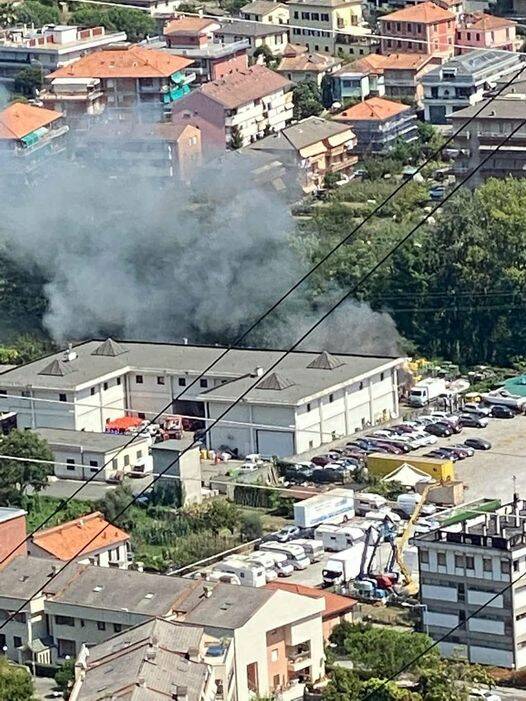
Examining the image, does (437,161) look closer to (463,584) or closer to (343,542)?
(343,542)

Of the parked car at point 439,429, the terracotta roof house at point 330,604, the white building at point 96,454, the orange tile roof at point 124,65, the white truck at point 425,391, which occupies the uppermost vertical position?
the orange tile roof at point 124,65


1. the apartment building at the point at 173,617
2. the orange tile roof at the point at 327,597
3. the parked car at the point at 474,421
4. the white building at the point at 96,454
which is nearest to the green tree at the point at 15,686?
the apartment building at the point at 173,617

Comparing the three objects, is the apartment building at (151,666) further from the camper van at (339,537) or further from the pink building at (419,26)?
the pink building at (419,26)

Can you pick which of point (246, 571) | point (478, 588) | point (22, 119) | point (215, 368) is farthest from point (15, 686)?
point (22, 119)

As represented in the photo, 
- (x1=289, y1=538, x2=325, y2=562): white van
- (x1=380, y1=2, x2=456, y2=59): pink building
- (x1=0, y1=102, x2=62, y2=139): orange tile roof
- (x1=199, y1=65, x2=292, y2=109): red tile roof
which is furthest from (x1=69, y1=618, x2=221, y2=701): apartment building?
(x1=380, y1=2, x2=456, y2=59): pink building

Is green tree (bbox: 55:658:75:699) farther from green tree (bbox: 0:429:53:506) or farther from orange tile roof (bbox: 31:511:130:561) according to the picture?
green tree (bbox: 0:429:53:506)

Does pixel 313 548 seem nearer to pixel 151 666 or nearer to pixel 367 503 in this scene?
pixel 367 503

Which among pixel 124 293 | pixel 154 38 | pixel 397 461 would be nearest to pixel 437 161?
pixel 124 293
